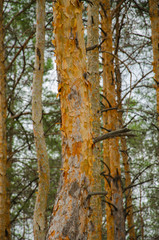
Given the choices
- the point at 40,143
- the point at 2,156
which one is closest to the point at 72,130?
the point at 40,143

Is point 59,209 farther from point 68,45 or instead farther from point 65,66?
point 68,45

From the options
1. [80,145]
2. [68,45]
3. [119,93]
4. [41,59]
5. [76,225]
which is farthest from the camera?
[119,93]

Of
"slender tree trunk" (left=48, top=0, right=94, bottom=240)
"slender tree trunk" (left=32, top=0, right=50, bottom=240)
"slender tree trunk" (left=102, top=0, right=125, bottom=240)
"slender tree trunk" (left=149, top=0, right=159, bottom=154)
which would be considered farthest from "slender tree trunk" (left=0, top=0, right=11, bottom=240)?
"slender tree trunk" (left=149, top=0, right=159, bottom=154)

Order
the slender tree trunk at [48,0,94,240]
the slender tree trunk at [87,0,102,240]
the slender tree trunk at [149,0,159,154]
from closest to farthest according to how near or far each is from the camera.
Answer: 1. the slender tree trunk at [48,0,94,240]
2. the slender tree trunk at [87,0,102,240]
3. the slender tree trunk at [149,0,159,154]

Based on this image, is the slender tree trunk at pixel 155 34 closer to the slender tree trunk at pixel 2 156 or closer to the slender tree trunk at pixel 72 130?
the slender tree trunk at pixel 2 156

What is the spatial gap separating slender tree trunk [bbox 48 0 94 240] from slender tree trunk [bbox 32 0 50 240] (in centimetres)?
112

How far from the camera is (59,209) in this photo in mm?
2109

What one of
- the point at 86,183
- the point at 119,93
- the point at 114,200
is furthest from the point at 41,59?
the point at 119,93

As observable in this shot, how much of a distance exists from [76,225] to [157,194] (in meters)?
9.59

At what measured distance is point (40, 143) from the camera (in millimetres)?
3316

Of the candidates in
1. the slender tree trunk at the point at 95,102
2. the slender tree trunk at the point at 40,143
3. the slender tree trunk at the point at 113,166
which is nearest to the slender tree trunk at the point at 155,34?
the slender tree trunk at the point at 113,166

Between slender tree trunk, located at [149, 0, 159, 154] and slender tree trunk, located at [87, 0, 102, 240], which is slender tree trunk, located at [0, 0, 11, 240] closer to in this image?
slender tree trunk, located at [87, 0, 102, 240]

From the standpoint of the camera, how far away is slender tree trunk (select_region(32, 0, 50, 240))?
319 cm

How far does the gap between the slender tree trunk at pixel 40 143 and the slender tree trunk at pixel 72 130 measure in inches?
44.3
